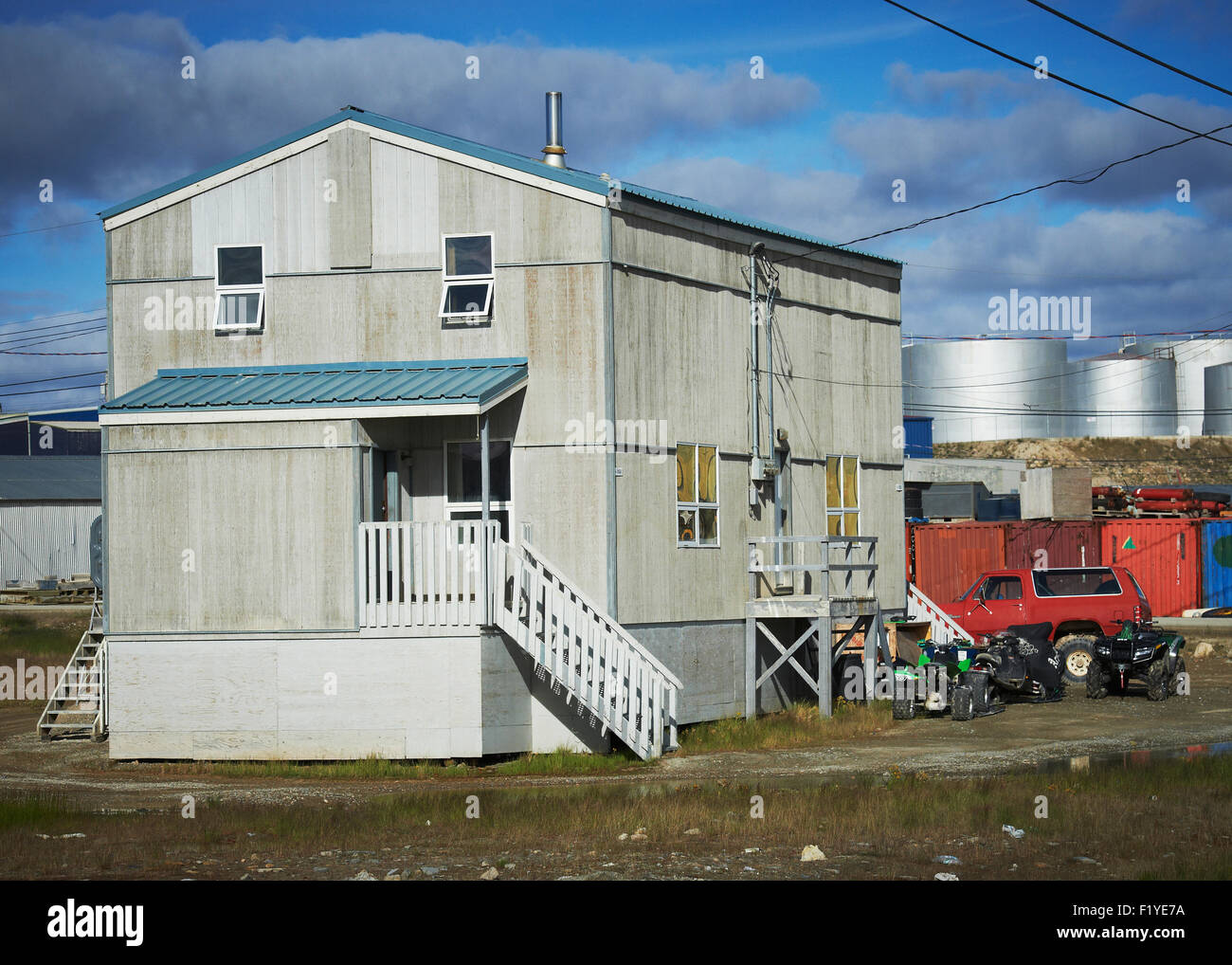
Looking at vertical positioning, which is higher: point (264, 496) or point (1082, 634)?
point (264, 496)

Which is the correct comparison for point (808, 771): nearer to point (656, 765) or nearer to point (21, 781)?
point (656, 765)

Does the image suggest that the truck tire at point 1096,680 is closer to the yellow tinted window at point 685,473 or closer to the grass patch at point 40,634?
the yellow tinted window at point 685,473

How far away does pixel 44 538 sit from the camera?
53469 millimetres

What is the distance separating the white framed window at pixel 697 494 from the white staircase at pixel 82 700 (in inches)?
361

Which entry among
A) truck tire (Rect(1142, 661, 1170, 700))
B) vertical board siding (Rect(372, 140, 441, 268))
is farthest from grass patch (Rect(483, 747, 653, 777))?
truck tire (Rect(1142, 661, 1170, 700))

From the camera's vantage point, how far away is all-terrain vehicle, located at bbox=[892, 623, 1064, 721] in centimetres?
2181

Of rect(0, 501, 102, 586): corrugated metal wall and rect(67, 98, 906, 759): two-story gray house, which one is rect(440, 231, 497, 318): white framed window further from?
rect(0, 501, 102, 586): corrugated metal wall

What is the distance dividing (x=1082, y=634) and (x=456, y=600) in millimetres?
13332

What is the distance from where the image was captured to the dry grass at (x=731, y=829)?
1124 centimetres

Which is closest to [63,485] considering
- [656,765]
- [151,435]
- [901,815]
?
[151,435]

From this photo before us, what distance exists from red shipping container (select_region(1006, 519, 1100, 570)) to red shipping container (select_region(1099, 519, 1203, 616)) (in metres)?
0.88

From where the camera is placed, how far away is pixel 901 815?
13.0 metres

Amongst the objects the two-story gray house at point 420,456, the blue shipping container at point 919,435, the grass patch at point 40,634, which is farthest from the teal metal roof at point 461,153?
the blue shipping container at point 919,435
